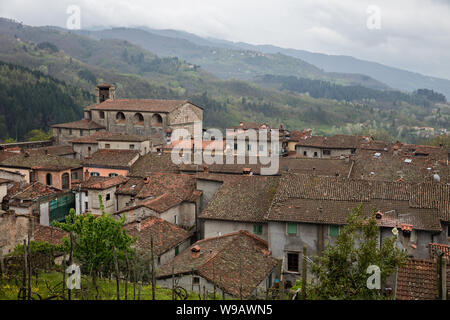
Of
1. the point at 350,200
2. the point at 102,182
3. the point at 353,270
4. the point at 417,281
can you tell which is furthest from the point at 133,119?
the point at 417,281

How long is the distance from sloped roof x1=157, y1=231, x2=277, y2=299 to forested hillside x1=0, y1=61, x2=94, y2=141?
86.3 metres

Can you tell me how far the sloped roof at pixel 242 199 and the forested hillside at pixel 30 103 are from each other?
267 ft

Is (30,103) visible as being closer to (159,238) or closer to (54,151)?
(54,151)

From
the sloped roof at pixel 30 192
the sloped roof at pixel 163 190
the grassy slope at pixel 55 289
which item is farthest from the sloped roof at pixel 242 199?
the sloped roof at pixel 30 192

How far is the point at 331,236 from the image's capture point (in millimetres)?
24625

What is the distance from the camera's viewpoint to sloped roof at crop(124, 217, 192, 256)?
25689mm

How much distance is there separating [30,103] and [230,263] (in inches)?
3962

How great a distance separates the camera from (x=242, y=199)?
99.0ft

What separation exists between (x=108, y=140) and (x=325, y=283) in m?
39.2

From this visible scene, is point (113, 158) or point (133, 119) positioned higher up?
point (133, 119)
